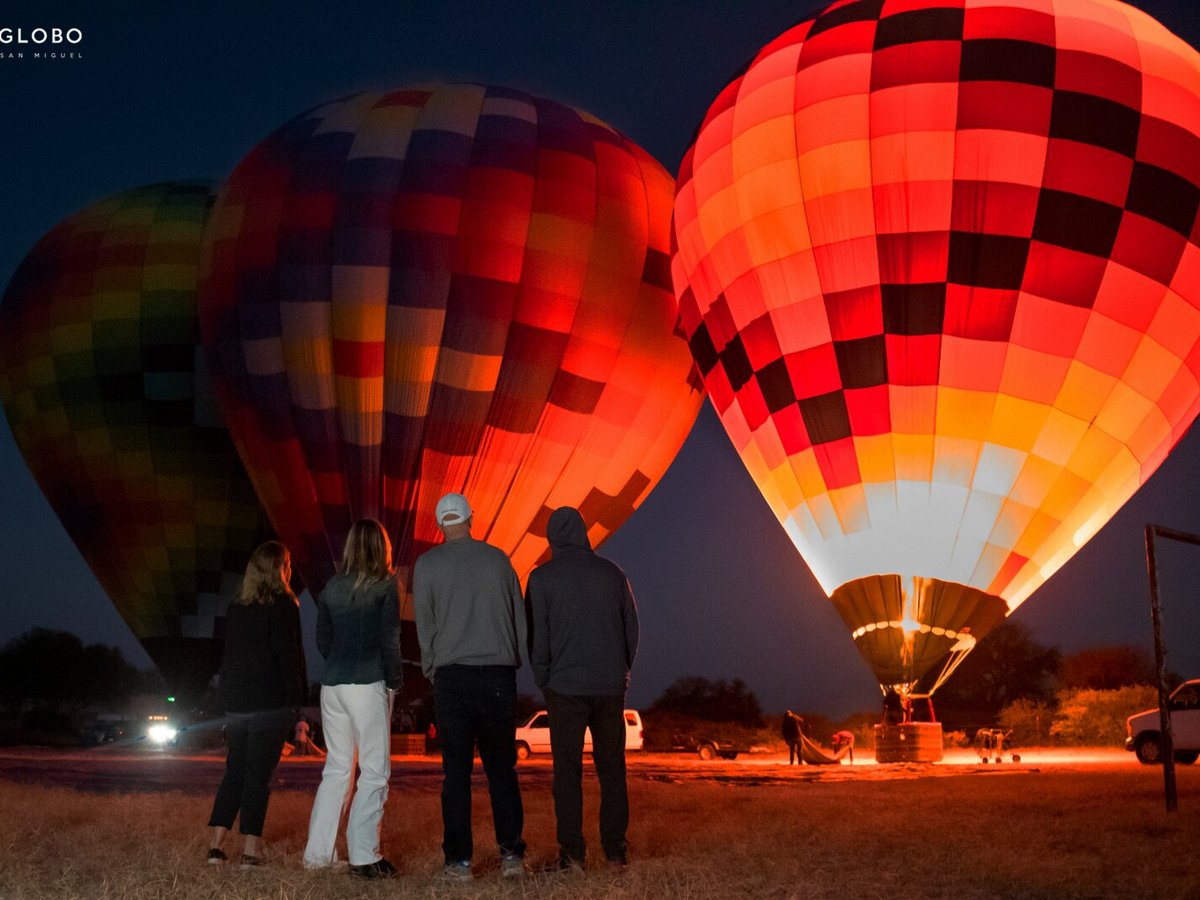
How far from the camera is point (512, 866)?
4922mm

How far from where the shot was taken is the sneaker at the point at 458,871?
16.0 feet

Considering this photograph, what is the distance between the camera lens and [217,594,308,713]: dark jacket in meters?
5.50

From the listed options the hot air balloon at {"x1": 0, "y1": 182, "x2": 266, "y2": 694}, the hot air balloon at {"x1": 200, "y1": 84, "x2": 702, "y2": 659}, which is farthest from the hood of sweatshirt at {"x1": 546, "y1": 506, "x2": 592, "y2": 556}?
the hot air balloon at {"x1": 0, "y1": 182, "x2": 266, "y2": 694}

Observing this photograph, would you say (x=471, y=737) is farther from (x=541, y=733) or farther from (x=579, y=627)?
(x=541, y=733)

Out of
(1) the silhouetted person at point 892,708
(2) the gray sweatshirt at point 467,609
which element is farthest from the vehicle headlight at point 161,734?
(2) the gray sweatshirt at point 467,609

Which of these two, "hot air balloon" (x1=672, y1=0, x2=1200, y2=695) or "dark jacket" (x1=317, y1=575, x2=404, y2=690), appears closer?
"dark jacket" (x1=317, y1=575, x2=404, y2=690)

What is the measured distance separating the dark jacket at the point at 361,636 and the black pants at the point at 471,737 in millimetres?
229

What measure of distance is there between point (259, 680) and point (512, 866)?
1439 mm

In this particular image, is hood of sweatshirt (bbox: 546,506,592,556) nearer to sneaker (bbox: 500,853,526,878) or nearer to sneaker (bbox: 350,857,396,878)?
sneaker (bbox: 500,853,526,878)

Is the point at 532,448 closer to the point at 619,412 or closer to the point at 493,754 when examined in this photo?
the point at 619,412

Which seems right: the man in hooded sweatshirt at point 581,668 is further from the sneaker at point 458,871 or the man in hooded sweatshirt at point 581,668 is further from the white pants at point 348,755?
the white pants at point 348,755

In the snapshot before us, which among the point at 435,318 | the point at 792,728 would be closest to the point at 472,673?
the point at 435,318

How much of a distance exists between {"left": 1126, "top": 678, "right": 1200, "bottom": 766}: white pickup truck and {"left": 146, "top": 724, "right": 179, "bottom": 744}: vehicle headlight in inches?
657

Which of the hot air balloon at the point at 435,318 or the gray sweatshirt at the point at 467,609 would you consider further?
the hot air balloon at the point at 435,318
